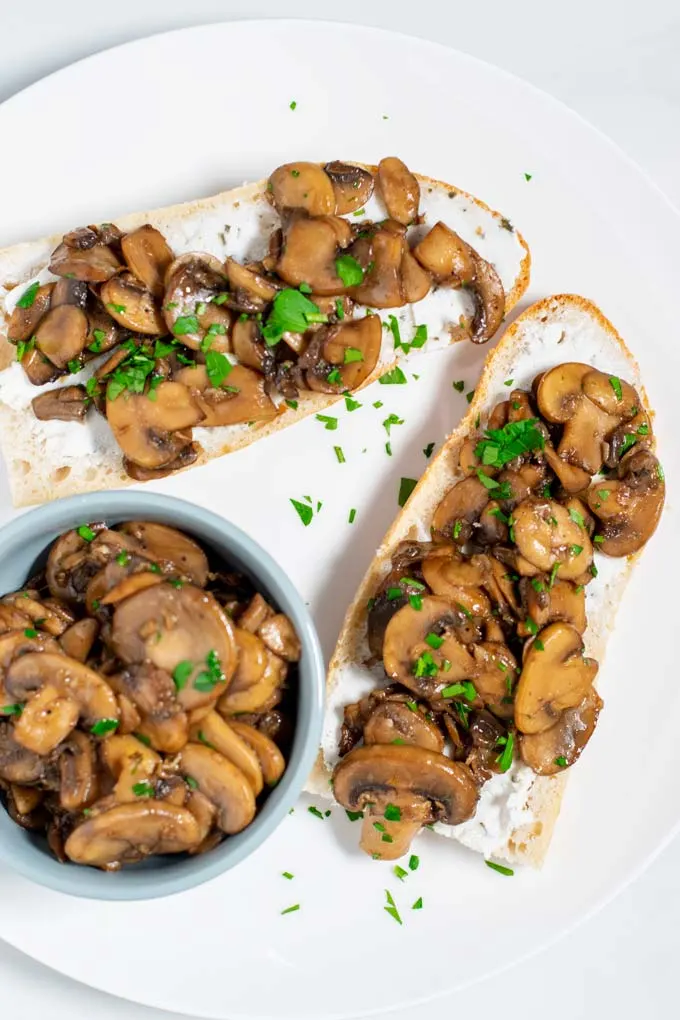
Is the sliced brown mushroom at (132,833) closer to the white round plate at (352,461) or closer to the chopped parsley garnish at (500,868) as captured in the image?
the white round plate at (352,461)

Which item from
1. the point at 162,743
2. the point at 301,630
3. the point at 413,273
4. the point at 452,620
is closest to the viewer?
the point at 162,743

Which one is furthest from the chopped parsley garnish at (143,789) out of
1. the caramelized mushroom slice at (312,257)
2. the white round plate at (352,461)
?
the caramelized mushroom slice at (312,257)

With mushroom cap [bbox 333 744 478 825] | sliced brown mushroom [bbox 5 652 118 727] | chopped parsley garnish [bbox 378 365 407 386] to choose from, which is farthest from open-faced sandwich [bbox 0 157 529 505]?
mushroom cap [bbox 333 744 478 825]

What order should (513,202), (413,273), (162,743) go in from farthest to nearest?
(513,202)
(413,273)
(162,743)

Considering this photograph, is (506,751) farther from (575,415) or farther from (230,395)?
(230,395)

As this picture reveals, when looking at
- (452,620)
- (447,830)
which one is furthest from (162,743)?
(447,830)

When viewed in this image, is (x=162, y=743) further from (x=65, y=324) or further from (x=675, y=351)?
(x=675, y=351)

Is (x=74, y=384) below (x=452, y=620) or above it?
above
